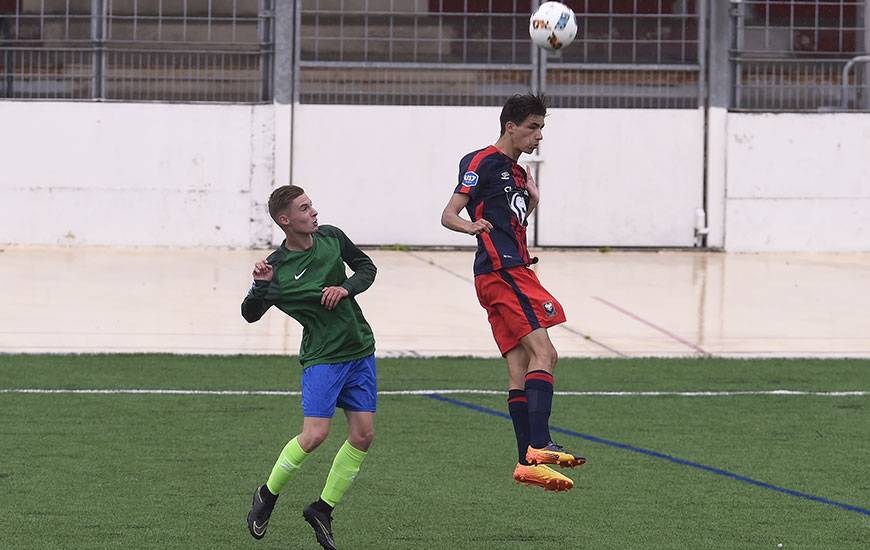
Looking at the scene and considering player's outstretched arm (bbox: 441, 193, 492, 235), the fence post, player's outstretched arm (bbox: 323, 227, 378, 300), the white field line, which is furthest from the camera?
the fence post

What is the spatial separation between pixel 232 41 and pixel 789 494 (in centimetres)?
1567

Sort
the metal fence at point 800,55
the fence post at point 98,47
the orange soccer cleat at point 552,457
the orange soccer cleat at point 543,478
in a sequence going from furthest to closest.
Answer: the metal fence at point 800,55
the fence post at point 98,47
the orange soccer cleat at point 552,457
the orange soccer cleat at point 543,478

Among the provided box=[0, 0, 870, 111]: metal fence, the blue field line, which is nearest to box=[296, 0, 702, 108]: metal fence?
box=[0, 0, 870, 111]: metal fence

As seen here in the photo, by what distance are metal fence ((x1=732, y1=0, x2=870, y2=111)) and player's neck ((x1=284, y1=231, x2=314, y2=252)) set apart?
54.9ft

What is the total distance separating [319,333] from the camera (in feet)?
24.7

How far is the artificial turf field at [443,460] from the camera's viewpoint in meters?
7.80

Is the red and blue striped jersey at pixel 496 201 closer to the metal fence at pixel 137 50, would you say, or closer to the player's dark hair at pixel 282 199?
the player's dark hair at pixel 282 199

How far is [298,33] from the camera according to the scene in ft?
74.8

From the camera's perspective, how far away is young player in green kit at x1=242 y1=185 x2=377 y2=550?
7395 millimetres

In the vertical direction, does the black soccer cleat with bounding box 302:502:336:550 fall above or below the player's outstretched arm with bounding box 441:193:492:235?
below

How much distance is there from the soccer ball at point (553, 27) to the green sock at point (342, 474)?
515 cm

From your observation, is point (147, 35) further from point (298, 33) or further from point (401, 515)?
point (401, 515)

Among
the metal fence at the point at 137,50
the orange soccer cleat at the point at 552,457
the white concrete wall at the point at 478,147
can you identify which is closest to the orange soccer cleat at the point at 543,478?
the orange soccer cleat at the point at 552,457

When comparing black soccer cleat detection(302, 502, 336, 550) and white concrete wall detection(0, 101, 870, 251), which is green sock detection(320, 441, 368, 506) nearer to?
black soccer cleat detection(302, 502, 336, 550)
